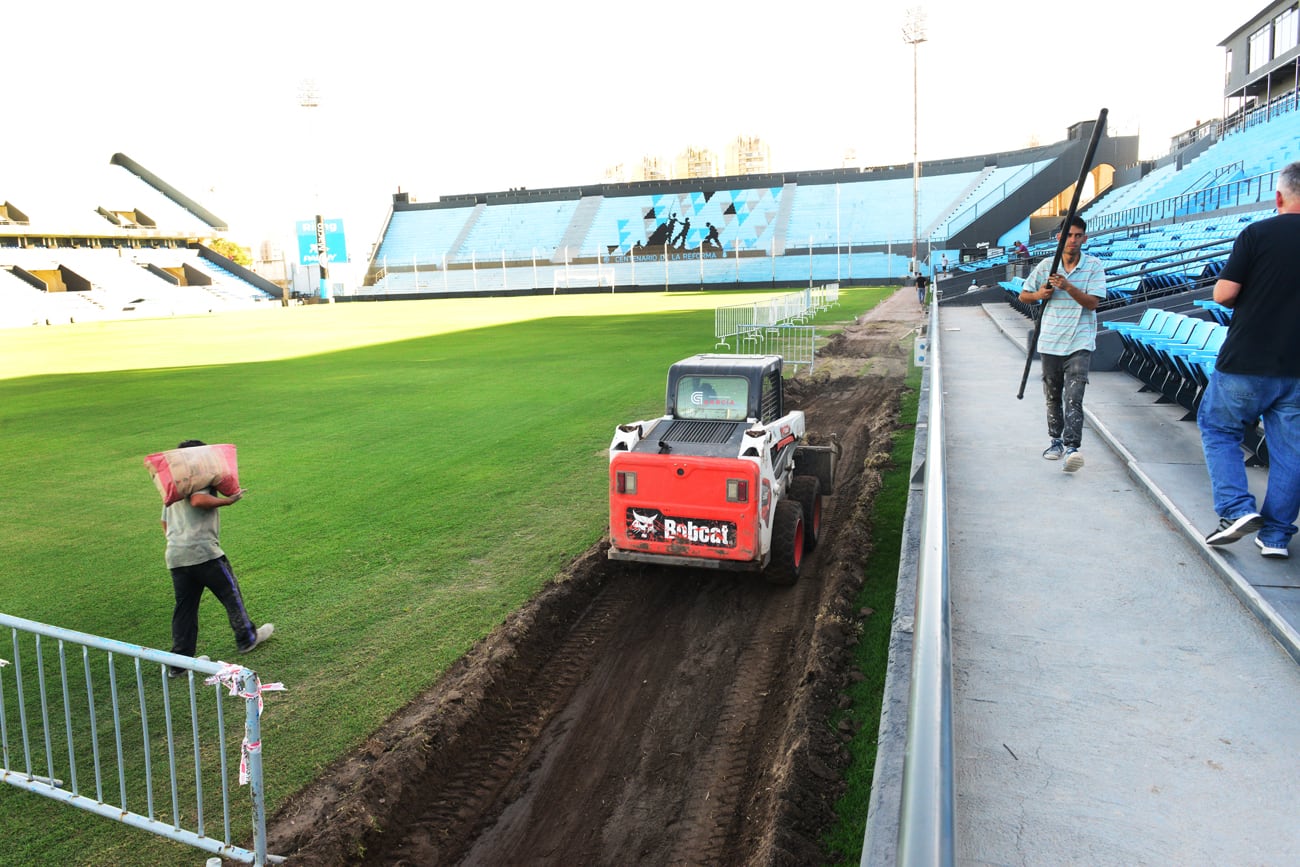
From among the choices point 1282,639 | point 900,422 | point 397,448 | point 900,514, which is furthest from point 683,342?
point 1282,639

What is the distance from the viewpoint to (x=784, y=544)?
698 centimetres

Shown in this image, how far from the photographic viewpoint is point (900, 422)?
532 inches

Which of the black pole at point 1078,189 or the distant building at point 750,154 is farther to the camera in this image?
the distant building at point 750,154

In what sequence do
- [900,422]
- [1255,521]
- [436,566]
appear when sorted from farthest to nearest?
[900,422], [436,566], [1255,521]

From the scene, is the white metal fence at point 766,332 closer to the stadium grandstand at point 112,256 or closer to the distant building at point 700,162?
the stadium grandstand at point 112,256

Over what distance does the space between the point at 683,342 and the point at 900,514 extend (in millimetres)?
17662

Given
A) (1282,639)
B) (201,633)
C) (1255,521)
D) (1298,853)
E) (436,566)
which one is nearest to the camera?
(1298,853)

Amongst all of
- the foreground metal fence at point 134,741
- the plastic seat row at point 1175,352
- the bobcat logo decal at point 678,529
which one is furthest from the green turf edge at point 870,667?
the plastic seat row at point 1175,352

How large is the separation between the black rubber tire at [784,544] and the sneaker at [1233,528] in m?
2.82

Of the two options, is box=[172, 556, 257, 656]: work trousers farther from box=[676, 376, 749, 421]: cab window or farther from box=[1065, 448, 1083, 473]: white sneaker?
box=[1065, 448, 1083, 473]: white sneaker

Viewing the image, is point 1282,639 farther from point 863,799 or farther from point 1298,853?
point 863,799

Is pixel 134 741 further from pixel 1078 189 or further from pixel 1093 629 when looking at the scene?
pixel 1078 189

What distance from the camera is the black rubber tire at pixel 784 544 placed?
6988mm

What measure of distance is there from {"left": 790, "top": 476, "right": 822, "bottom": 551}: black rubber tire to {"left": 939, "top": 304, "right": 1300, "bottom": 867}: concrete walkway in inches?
50.0
